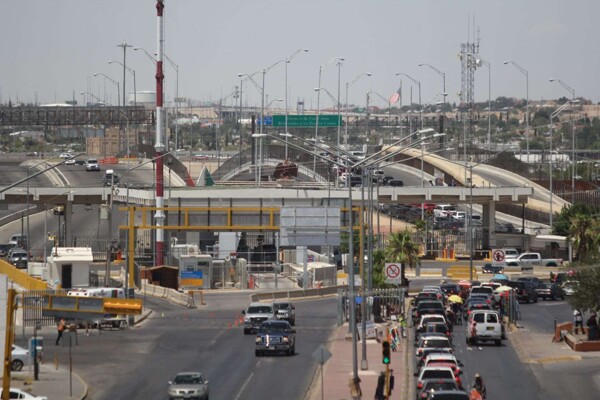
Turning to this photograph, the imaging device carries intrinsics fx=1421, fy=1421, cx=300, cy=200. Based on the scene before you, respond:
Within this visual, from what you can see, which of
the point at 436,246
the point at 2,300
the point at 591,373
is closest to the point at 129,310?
the point at 2,300

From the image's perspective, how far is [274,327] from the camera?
5469 cm

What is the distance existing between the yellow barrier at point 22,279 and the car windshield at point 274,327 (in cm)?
2129

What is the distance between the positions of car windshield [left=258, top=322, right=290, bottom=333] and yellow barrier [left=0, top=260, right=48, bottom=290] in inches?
838

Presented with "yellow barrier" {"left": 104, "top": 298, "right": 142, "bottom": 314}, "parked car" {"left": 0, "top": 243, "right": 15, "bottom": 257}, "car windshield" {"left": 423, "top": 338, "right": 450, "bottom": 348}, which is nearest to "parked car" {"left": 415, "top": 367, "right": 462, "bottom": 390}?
"car windshield" {"left": 423, "top": 338, "right": 450, "bottom": 348}

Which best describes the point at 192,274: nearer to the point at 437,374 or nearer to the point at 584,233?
the point at 584,233

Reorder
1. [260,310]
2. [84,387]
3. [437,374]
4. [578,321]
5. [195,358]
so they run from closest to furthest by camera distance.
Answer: [437,374], [84,387], [195,358], [578,321], [260,310]

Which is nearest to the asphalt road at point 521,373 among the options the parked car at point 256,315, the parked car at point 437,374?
the parked car at point 437,374

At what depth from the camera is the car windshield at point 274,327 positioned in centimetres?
5428

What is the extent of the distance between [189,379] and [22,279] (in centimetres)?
3513

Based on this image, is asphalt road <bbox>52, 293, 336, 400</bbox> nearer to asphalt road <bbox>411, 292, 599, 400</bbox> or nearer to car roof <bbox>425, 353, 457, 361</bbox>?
car roof <bbox>425, 353, 457, 361</bbox>

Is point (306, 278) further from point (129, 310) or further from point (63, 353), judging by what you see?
point (129, 310)

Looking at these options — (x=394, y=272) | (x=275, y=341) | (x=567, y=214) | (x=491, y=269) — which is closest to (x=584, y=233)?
(x=491, y=269)

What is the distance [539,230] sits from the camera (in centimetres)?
12400

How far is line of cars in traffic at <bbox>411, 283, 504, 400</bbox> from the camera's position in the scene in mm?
39875
